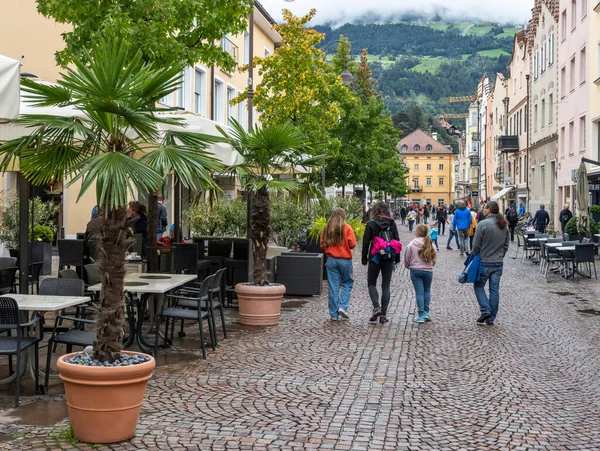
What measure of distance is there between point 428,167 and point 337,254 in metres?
138

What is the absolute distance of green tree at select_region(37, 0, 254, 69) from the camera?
1154 centimetres

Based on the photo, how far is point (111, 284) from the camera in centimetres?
584

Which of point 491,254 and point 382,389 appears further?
point 491,254

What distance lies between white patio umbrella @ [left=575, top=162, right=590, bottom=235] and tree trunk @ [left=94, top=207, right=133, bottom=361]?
1930 centimetres

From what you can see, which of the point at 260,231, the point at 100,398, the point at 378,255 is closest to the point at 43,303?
the point at 100,398

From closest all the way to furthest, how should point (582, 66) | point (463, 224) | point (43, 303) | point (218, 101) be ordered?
point (43, 303), point (463, 224), point (218, 101), point (582, 66)

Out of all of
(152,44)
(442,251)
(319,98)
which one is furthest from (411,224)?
(152,44)

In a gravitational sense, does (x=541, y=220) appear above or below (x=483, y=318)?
above

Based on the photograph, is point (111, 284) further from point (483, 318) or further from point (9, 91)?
point (483, 318)

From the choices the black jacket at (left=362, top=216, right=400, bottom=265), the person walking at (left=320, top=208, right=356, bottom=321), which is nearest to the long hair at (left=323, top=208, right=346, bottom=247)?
the person walking at (left=320, top=208, right=356, bottom=321)

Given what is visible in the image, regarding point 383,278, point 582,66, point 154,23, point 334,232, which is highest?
point 582,66

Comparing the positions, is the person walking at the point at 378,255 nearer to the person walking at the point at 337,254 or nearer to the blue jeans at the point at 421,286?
the person walking at the point at 337,254

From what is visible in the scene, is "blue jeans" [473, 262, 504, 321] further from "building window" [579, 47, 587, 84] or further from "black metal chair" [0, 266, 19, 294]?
"building window" [579, 47, 587, 84]

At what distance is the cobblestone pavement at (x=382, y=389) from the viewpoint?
5992 millimetres
